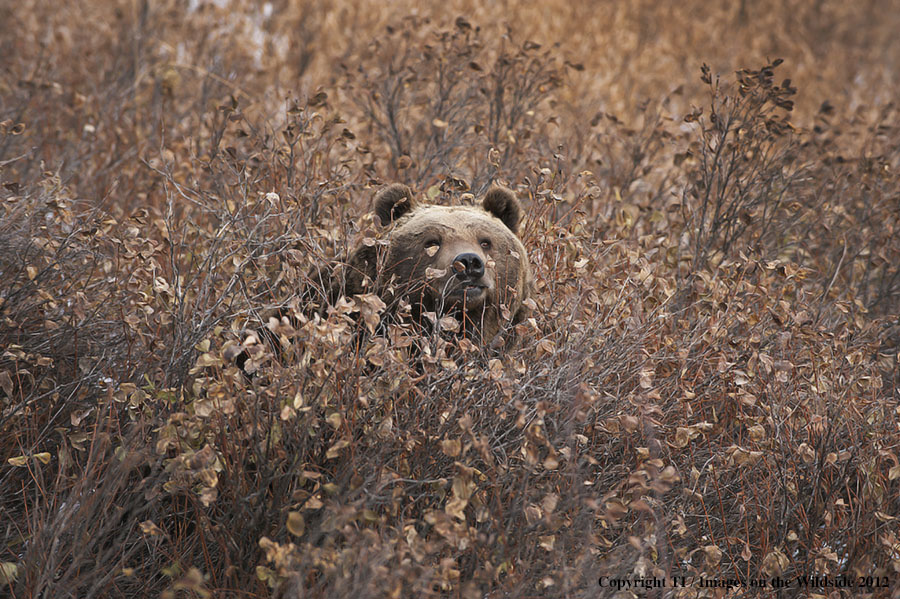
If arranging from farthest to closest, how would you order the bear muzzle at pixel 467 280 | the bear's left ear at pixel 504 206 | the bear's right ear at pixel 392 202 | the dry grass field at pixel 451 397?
the bear's left ear at pixel 504 206
the bear's right ear at pixel 392 202
the bear muzzle at pixel 467 280
the dry grass field at pixel 451 397

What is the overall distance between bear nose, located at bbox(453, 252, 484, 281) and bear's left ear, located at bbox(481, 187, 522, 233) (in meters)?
0.67

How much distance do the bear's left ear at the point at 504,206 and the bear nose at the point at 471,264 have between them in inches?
26.6

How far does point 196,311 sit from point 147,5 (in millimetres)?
6578

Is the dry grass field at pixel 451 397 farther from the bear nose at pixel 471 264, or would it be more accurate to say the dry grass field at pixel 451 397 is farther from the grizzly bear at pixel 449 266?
the bear nose at pixel 471 264

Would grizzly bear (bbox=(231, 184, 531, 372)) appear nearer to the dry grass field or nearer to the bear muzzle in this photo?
the bear muzzle

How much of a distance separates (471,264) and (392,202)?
71 cm

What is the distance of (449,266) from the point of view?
4.03m

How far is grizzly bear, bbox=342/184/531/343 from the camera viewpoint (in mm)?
4000

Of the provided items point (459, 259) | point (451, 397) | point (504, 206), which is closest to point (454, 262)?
point (459, 259)

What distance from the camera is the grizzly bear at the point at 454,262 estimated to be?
4.00 meters

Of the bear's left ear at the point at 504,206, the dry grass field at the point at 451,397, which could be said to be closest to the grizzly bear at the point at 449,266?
the bear's left ear at the point at 504,206

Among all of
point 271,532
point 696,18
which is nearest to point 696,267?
point 271,532

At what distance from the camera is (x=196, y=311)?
390 cm

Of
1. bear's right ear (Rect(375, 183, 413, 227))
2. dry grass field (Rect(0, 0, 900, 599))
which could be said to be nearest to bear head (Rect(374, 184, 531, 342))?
bear's right ear (Rect(375, 183, 413, 227))
